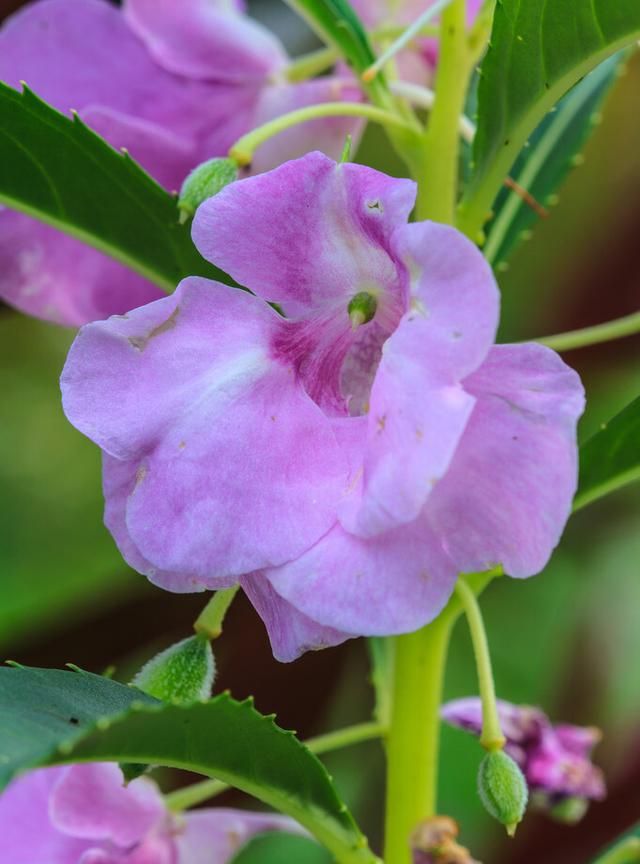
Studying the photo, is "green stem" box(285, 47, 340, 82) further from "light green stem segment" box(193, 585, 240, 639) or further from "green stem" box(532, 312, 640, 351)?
"light green stem segment" box(193, 585, 240, 639)

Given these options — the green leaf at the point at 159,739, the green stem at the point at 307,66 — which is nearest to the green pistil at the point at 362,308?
the green leaf at the point at 159,739

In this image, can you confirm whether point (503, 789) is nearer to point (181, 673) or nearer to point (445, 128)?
point (181, 673)

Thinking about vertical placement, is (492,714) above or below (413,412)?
below

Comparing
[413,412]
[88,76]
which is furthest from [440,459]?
[88,76]

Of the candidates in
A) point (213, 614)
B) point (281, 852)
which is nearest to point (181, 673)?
point (213, 614)

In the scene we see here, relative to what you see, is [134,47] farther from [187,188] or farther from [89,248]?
[187,188]

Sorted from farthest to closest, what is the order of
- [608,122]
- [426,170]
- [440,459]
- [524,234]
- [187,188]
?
[608,122] → [524,234] → [426,170] → [187,188] → [440,459]
